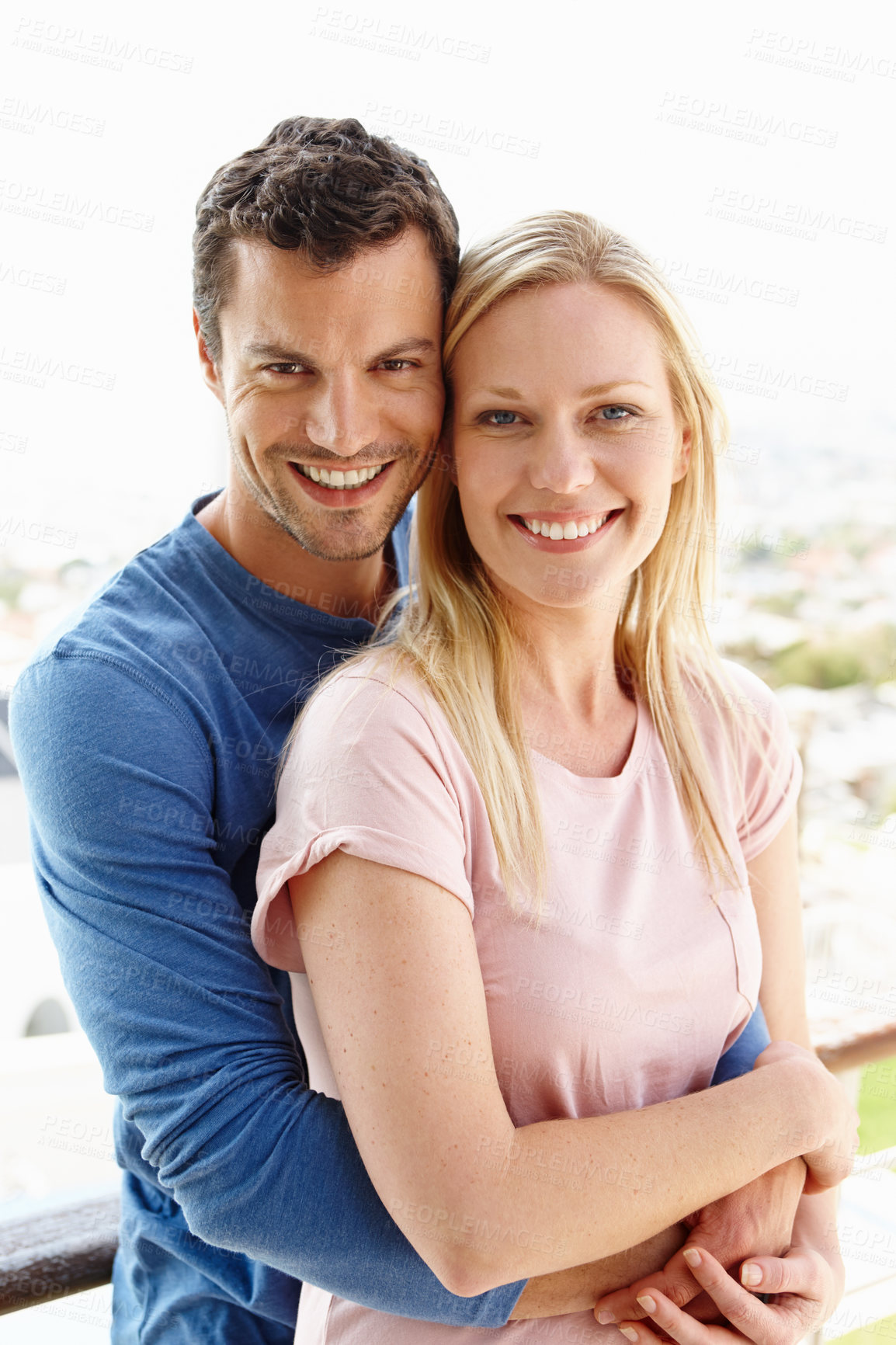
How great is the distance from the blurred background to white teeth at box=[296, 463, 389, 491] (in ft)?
1.07

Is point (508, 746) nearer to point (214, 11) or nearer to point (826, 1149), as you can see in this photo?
point (826, 1149)

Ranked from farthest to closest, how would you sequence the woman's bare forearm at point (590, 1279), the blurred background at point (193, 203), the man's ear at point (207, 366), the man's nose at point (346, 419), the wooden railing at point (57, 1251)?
the blurred background at point (193, 203) → the man's ear at point (207, 366) → the man's nose at point (346, 419) → the wooden railing at point (57, 1251) → the woman's bare forearm at point (590, 1279)

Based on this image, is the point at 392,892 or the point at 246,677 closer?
the point at 392,892

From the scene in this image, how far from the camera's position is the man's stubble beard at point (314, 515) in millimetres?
1290

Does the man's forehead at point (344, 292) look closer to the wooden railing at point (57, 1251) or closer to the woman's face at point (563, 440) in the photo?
the woman's face at point (563, 440)

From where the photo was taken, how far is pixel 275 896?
1.00 meters

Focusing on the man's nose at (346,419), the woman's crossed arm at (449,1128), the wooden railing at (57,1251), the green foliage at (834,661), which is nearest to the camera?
the woman's crossed arm at (449,1128)

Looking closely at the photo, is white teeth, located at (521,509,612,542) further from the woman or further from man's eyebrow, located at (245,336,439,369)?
man's eyebrow, located at (245,336,439,369)

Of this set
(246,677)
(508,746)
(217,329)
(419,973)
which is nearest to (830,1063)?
(508,746)

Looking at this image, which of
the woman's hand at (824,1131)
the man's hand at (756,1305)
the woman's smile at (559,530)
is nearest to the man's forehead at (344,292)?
the woman's smile at (559,530)

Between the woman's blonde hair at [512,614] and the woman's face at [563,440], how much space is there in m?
0.03

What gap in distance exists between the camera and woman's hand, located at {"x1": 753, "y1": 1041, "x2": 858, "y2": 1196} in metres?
1.07

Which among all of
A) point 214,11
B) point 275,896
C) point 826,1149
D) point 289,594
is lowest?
point 826,1149

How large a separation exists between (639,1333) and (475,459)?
923mm
